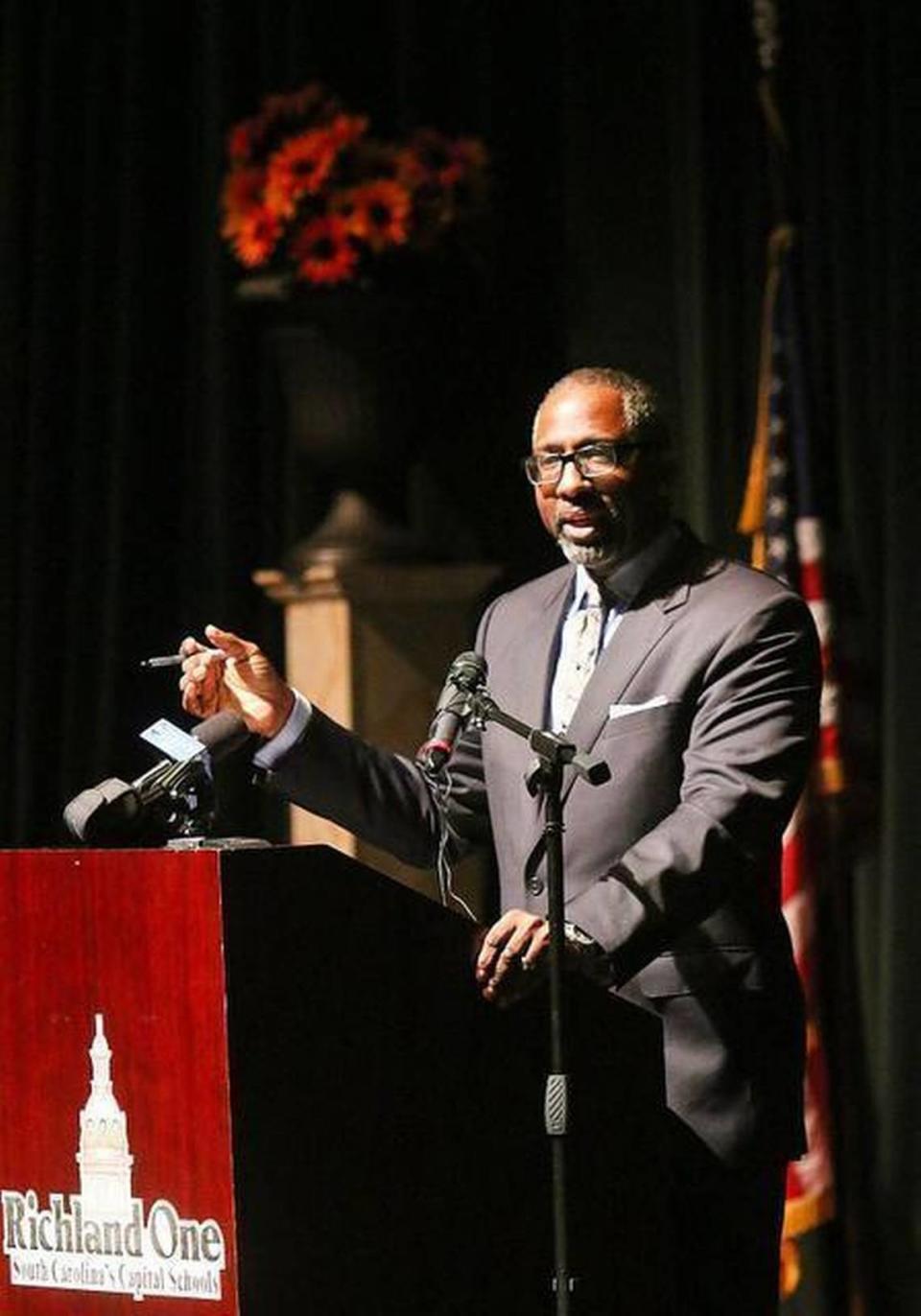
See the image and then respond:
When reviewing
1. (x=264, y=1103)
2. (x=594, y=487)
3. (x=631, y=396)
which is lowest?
(x=264, y=1103)

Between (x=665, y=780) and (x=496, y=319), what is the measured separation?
2.27 m

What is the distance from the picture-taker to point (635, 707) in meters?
2.90

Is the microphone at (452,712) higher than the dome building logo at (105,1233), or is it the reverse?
the microphone at (452,712)

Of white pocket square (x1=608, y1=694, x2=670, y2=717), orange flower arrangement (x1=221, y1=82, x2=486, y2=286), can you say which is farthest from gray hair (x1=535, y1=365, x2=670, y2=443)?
orange flower arrangement (x1=221, y1=82, x2=486, y2=286)

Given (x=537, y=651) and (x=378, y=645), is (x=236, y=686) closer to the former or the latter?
(x=537, y=651)

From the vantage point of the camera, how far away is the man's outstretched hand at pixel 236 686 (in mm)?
2801

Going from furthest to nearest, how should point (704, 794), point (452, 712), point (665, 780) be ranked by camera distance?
point (665, 780)
point (704, 794)
point (452, 712)

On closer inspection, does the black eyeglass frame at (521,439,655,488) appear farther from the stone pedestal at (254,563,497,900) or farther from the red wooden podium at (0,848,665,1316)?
the stone pedestal at (254,563,497,900)

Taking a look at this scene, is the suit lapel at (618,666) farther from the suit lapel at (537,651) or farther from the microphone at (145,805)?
the microphone at (145,805)

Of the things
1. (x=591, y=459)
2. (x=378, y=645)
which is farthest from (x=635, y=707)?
(x=378, y=645)

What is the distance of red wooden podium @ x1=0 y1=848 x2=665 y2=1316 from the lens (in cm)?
229

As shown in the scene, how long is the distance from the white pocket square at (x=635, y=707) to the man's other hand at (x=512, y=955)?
0.44m

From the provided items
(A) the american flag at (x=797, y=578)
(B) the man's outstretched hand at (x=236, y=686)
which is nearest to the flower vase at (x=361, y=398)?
(A) the american flag at (x=797, y=578)

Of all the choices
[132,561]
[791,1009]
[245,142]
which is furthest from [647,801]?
[132,561]
